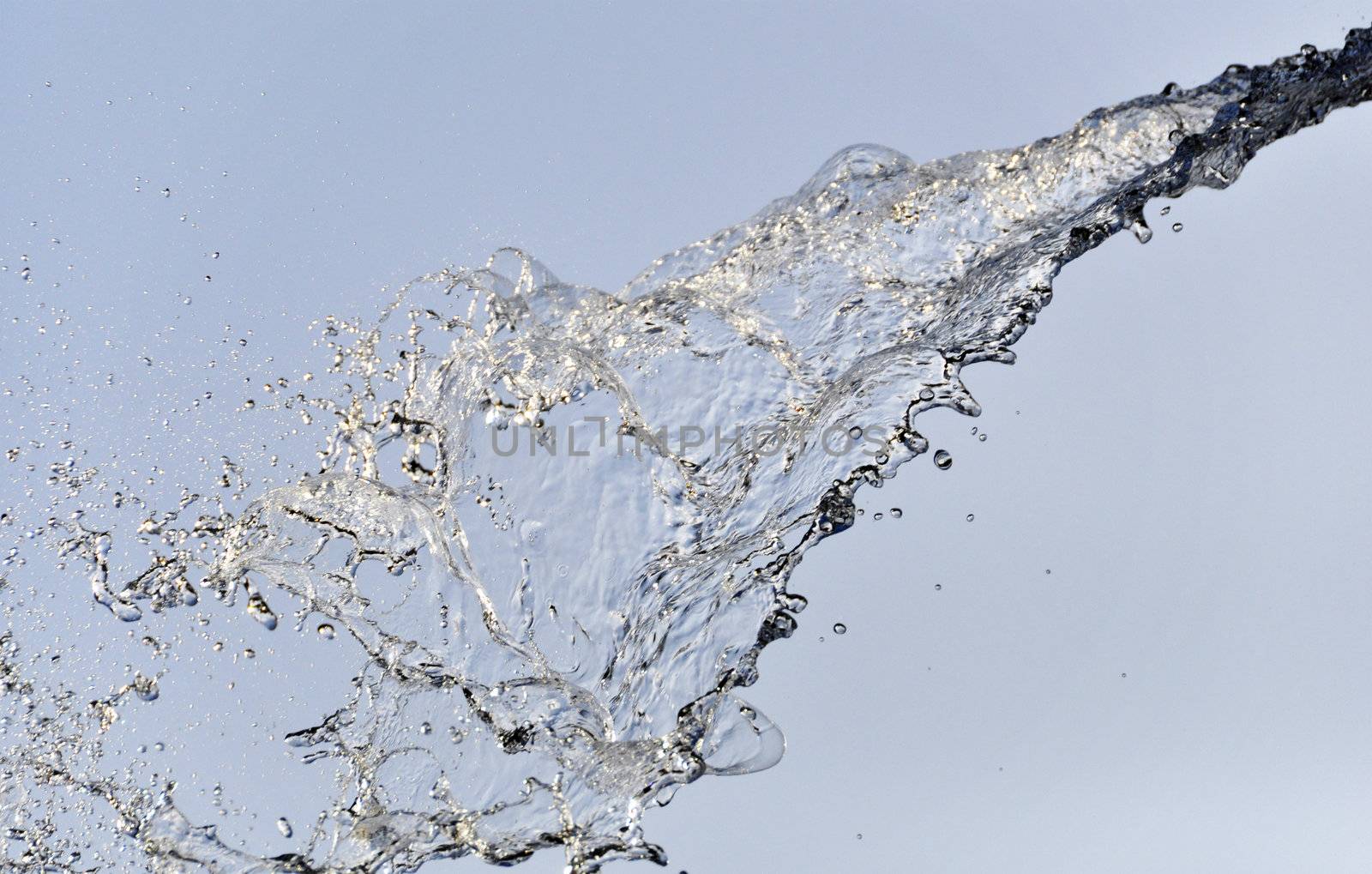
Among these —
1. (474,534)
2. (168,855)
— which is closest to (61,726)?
(168,855)

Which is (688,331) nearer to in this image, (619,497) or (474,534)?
(619,497)

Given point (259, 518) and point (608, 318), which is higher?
point (608, 318)

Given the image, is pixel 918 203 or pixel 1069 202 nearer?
pixel 1069 202

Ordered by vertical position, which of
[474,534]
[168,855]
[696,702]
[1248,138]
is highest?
[1248,138]

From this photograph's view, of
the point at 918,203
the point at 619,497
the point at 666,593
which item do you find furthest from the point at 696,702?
the point at 918,203

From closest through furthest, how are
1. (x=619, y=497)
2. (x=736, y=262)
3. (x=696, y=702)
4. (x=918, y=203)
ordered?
(x=696, y=702) → (x=619, y=497) → (x=918, y=203) → (x=736, y=262)

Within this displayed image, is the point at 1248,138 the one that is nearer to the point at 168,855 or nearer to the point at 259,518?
the point at 259,518

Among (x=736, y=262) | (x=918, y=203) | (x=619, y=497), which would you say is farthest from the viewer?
(x=736, y=262)
